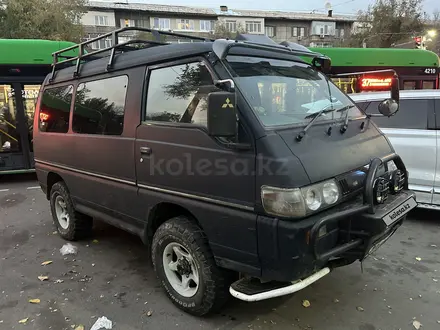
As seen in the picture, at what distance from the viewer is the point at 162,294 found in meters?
3.63

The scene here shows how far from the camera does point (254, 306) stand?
3.37 meters

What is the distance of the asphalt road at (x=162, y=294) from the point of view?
3.15m

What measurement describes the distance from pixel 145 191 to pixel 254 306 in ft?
4.76

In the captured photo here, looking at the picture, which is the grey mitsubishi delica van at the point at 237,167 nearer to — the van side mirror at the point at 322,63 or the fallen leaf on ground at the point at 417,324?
the van side mirror at the point at 322,63

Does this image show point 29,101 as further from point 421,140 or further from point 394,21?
point 394,21

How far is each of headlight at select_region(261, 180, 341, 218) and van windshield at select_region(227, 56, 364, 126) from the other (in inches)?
22.0

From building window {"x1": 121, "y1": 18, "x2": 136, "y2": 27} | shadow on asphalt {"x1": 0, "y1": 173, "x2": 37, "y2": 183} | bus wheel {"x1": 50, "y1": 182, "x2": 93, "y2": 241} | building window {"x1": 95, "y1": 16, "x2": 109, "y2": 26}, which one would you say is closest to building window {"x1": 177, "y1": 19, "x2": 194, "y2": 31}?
building window {"x1": 121, "y1": 18, "x2": 136, "y2": 27}

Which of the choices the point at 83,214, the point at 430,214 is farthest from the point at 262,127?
the point at 430,214

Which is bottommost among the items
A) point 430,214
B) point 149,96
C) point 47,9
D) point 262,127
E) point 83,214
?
point 430,214

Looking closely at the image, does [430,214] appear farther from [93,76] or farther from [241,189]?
[93,76]

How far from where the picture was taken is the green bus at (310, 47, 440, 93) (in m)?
13.0

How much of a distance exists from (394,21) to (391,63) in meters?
21.9

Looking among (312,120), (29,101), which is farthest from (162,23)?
(312,120)

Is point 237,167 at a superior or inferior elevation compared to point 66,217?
Answer: superior
